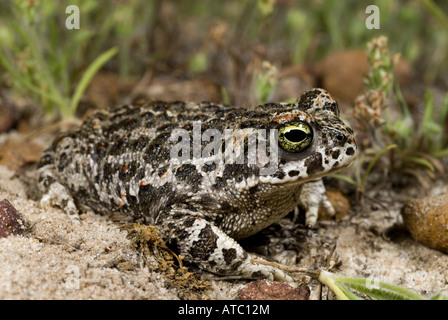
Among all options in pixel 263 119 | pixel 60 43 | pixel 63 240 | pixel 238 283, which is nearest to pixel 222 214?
pixel 238 283

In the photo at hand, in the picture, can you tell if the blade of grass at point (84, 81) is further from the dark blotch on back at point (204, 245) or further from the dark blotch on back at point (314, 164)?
the dark blotch on back at point (314, 164)

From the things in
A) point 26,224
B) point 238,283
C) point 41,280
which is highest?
point 26,224

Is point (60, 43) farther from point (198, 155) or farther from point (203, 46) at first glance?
point (198, 155)

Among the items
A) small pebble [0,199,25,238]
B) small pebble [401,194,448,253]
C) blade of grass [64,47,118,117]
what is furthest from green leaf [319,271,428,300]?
blade of grass [64,47,118,117]

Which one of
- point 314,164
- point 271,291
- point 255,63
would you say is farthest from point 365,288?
point 255,63

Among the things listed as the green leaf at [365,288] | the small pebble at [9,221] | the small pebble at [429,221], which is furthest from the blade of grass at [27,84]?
the small pebble at [429,221]

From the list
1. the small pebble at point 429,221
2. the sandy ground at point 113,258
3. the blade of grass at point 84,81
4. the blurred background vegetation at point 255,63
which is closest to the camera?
the sandy ground at point 113,258
